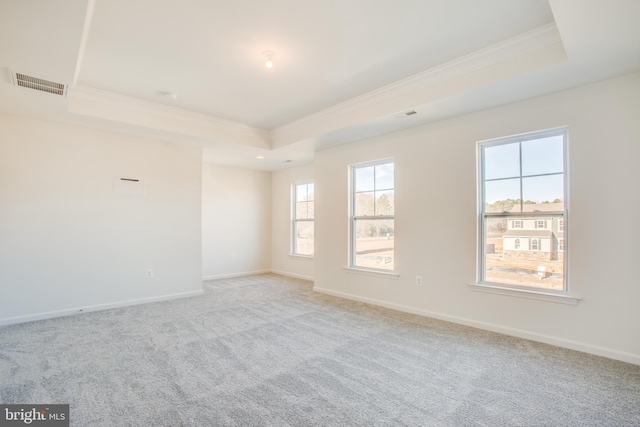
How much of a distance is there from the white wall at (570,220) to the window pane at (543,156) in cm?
16

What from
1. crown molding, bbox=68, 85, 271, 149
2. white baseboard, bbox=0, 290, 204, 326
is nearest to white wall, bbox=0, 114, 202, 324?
white baseboard, bbox=0, 290, 204, 326

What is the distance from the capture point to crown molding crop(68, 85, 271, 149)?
3684mm

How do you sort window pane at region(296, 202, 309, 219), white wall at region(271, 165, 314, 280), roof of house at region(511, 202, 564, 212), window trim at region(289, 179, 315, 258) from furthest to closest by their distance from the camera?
window trim at region(289, 179, 315, 258)
window pane at region(296, 202, 309, 219)
white wall at region(271, 165, 314, 280)
roof of house at region(511, 202, 564, 212)

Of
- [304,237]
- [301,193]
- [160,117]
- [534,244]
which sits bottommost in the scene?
[304,237]

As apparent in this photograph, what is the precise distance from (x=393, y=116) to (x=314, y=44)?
4.70ft

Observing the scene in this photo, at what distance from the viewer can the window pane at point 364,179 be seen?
4875 millimetres

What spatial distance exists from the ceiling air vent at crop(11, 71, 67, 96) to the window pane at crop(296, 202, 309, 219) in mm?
4520

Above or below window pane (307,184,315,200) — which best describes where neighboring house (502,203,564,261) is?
below

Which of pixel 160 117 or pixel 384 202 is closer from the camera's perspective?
pixel 160 117

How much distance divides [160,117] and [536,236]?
493cm

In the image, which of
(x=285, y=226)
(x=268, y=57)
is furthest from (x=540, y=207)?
(x=285, y=226)

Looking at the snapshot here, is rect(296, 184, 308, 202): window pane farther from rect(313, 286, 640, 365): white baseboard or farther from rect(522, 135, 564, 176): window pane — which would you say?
rect(522, 135, 564, 176): window pane

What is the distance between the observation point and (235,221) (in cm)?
696

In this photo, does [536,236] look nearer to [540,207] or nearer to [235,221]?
[540,207]
